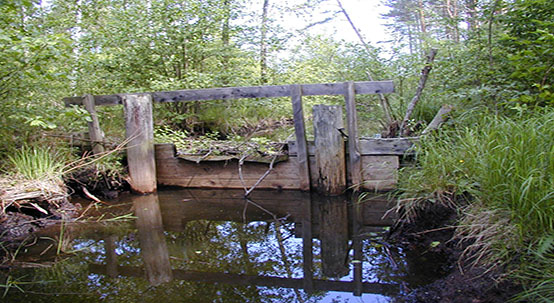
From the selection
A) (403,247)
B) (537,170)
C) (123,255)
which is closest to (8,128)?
(123,255)

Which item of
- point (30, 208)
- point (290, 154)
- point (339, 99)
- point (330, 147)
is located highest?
point (339, 99)

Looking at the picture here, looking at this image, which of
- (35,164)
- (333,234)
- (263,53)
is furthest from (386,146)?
(263,53)

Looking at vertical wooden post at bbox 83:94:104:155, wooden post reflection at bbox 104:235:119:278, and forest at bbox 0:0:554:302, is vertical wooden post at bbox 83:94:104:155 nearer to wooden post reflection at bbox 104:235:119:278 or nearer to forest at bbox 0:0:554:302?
forest at bbox 0:0:554:302

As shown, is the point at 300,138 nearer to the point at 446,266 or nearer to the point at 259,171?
the point at 259,171

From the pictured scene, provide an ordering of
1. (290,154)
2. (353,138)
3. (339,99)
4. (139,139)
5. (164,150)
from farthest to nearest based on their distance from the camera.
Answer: (339,99) < (164,150) < (139,139) < (290,154) < (353,138)

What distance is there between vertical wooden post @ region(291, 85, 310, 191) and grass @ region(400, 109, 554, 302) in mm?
2223

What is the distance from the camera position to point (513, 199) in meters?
2.69

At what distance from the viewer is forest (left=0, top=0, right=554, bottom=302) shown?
281 cm

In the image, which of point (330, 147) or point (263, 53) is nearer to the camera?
point (330, 147)

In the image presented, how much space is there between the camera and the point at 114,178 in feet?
20.2

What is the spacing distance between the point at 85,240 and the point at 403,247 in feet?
10.8

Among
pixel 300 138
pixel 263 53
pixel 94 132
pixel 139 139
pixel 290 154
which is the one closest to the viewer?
pixel 300 138

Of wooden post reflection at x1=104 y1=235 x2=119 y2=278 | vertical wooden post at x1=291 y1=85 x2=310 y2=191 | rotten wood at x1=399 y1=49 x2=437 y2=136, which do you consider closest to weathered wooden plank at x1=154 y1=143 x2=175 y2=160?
vertical wooden post at x1=291 y1=85 x2=310 y2=191

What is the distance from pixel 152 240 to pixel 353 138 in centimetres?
292
